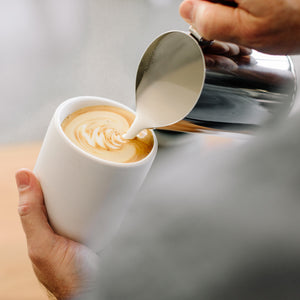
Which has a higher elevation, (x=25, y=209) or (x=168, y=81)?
(x=168, y=81)

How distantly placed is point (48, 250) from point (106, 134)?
0.59 ft

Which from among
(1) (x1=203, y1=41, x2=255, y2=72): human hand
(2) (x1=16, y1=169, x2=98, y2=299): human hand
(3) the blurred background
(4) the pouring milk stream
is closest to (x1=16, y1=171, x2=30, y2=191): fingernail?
(2) (x1=16, y1=169, x2=98, y2=299): human hand

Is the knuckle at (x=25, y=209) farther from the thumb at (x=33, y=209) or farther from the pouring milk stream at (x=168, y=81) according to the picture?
the pouring milk stream at (x=168, y=81)

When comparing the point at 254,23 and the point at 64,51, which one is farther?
the point at 64,51

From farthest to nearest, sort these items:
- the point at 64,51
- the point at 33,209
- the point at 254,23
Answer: the point at 64,51
the point at 33,209
the point at 254,23

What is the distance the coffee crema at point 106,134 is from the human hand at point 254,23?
16 cm

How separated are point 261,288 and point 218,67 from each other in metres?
0.34

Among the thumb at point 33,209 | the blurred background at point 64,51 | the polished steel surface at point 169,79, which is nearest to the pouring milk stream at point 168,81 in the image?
the polished steel surface at point 169,79

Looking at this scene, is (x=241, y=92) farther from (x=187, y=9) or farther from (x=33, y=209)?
(x=33, y=209)

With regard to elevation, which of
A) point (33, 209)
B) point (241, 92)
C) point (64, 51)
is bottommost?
point (64, 51)

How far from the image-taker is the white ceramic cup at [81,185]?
424 mm

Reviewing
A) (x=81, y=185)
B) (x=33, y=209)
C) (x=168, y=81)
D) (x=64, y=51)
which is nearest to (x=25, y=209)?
(x=33, y=209)

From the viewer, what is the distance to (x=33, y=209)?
0.50 meters

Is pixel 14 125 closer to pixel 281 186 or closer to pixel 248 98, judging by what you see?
pixel 248 98
